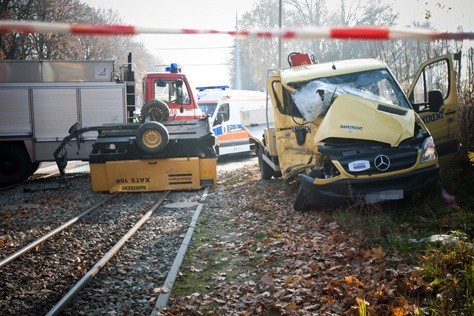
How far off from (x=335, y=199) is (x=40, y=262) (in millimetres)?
4010

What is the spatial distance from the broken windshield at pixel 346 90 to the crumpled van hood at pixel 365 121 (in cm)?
60

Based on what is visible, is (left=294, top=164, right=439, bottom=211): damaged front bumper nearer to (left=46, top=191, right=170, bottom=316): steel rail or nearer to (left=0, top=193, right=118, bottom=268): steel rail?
(left=46, top=191, right=170, bottom=316): steel rail

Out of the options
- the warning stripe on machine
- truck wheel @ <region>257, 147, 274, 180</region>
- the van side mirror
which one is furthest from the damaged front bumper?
the warning stripe on machine

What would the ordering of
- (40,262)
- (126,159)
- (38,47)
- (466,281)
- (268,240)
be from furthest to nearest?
(38,47) < (126,159) < (268,240) < (40,262) < (466,281)

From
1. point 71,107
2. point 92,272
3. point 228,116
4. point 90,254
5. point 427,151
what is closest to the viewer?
point 92,272

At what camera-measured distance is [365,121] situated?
7094 mm

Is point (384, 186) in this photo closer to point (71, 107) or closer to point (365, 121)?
point (365, 121)

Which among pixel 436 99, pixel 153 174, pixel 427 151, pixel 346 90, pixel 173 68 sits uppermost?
pixel 173 68

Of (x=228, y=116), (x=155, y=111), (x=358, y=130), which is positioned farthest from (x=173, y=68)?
(x=358, y=130)

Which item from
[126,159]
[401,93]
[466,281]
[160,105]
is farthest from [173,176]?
[466,281]

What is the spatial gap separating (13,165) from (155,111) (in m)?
4.32

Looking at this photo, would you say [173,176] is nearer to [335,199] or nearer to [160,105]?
[160,105]

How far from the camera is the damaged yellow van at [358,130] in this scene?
664 cm

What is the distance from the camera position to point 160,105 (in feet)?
44.3
